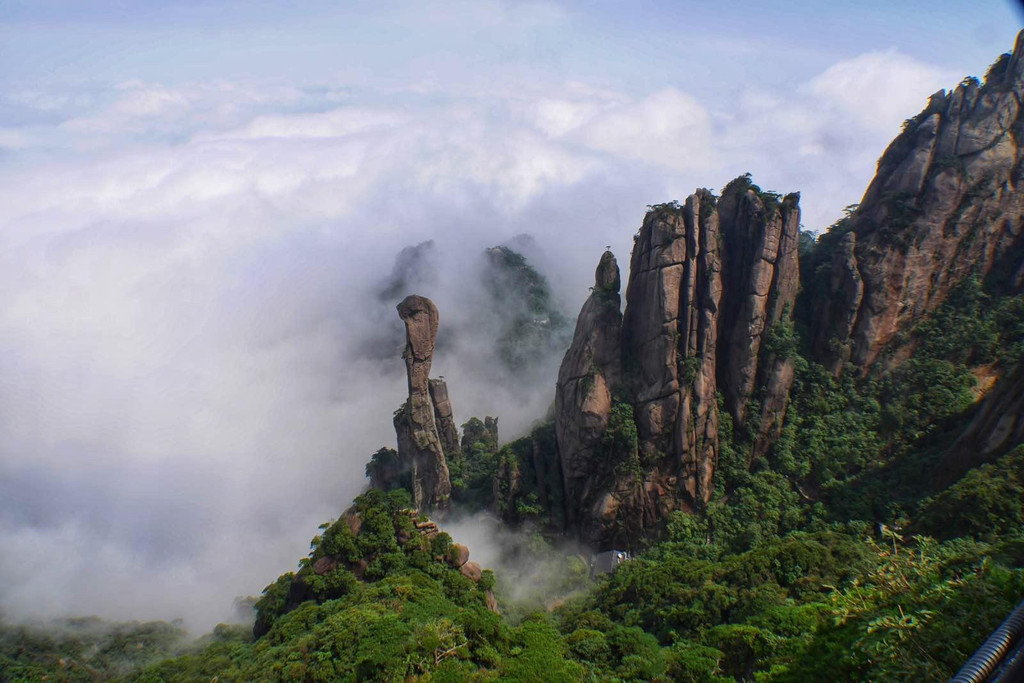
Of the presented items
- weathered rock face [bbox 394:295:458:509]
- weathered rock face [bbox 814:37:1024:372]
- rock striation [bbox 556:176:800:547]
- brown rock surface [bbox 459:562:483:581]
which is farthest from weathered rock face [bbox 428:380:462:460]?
weathered rock face [bbox 814:37:1024:372]

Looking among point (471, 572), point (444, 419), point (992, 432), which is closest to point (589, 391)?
point (444, 419)

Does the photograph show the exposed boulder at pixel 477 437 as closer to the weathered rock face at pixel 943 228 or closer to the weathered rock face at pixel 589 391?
the weathered rock face at pixel 589 391

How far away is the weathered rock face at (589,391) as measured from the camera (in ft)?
167

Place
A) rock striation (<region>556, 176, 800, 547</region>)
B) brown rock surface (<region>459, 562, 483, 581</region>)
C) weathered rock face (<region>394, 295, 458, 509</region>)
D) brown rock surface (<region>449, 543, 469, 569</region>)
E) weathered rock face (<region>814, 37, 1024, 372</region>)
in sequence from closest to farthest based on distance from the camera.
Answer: brown rock surface (<region>459, 562, 483, 581</region>) < brown rock surface (<region>449, 543, 469, 569</region>) < weathered rock face (<region>814, 37, 1024, 372</region>) < rock striation (<region>556, 176, 800, 547</region>) < weathered rock face (<region>394, 295, 458, 509</region>)

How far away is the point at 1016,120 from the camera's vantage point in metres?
50.3

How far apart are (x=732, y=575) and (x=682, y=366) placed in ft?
57.5

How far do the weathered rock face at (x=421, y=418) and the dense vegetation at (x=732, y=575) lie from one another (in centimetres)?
370

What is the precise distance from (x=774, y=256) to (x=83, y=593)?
76879 mm

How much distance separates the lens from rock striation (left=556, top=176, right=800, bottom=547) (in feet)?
164

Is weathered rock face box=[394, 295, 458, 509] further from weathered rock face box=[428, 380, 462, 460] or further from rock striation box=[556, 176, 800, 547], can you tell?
rock striation box=[556, 176, 800, 547]

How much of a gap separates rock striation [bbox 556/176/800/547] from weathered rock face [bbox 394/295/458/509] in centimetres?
1183

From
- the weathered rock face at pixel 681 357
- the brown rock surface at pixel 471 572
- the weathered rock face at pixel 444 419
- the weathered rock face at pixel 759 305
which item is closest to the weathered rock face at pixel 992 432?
the weathered rock face at pixel 759 305

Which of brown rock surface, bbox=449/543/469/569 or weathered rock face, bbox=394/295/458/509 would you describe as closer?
brown rock surface, bbox=449/543/469/569

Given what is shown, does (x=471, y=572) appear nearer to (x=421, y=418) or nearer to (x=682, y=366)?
(x=421, y=418)
